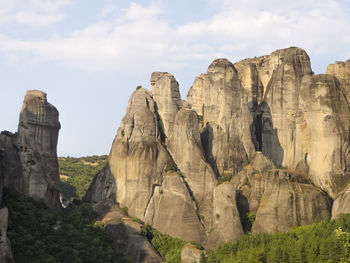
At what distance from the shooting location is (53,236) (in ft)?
175

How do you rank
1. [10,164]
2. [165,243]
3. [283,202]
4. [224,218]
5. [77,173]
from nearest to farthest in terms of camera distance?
1. [10,164]
2. [283,202]
3. [224,218]
4. [165,243]
5. [77,173]

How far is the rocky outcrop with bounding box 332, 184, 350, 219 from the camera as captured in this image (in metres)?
58.1

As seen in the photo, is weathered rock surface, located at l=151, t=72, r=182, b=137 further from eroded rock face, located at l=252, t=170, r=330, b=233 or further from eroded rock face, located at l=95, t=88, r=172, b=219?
eroded rock face, located at l=252, t=170, r=330, b=233

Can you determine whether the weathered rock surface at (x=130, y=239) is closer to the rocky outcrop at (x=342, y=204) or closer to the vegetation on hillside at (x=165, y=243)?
the vegetation on hillside at (x=165, y=243)

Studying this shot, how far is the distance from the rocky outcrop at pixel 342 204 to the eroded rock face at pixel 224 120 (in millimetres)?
11712

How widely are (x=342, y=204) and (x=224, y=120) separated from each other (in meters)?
16.6

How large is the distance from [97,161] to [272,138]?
150 feet

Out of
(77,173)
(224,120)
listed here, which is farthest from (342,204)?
(77,173)

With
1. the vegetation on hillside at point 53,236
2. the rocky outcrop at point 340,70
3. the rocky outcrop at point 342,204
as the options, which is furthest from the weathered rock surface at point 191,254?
the rocky outcrop at point 340,70

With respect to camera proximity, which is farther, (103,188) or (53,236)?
(103,188)

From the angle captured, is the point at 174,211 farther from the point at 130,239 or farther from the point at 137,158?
the point at 137,158

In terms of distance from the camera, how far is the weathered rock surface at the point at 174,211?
209 feet

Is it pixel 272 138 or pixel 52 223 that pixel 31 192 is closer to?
pixel 52 223

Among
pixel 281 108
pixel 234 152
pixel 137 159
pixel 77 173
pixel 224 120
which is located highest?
pixel 281 108
